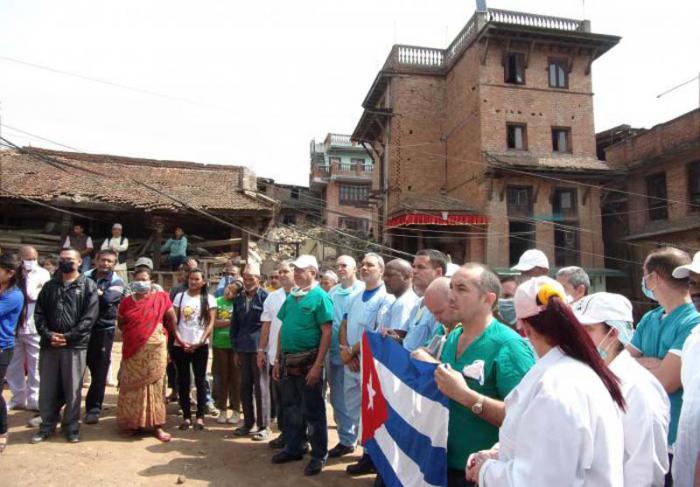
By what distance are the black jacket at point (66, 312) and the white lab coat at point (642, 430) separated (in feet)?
17.7

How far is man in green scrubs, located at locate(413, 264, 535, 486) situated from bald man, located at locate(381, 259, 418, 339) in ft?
5.02

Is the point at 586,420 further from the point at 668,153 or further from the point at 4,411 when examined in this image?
the point at 668,153

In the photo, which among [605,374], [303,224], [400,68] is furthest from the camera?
[303,224]

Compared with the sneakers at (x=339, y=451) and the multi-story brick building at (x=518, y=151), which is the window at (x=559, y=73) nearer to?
the multi-story brick building at (x=518, y=151)

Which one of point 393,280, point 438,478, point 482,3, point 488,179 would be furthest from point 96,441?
point 482,3

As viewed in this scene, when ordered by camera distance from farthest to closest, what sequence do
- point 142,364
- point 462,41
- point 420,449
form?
1. point 462,41
2. point 142,364
3. point 420,449

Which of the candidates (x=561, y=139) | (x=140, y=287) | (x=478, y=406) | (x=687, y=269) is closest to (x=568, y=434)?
(x=478, y=406)

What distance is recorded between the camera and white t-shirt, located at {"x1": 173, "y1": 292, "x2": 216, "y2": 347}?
6.03 metres

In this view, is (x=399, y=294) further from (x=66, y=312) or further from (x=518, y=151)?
(x=518, y=151)

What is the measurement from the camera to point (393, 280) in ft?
15.0

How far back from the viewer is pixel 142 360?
18.0 feet

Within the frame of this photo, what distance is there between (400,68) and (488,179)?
306 inches

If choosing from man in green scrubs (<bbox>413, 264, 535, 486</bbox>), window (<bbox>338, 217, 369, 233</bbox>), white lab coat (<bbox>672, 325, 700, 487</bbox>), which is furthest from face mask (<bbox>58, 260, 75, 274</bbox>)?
window (<bbox>338, 217, 369, 233</bbox>)

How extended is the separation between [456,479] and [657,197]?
21.2 metres
